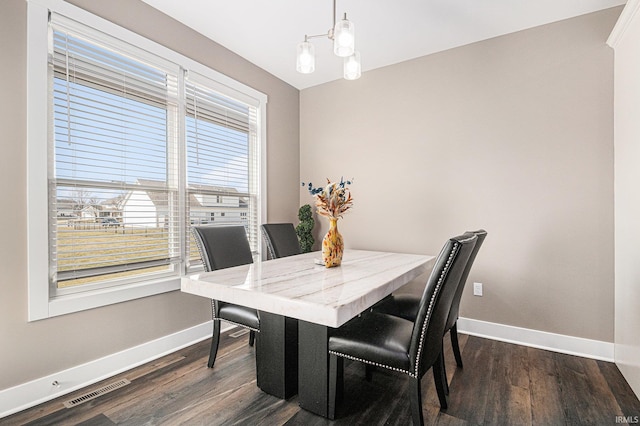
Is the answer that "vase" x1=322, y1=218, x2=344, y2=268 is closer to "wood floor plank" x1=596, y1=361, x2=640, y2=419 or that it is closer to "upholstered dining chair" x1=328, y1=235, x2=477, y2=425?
"upholstered dining chair" x1=328, y1=235, x2=477, y2=425

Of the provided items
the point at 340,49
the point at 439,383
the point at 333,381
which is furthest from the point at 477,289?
the point at 340,49

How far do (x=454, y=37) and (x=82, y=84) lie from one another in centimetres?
305

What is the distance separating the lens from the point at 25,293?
6.19 feet

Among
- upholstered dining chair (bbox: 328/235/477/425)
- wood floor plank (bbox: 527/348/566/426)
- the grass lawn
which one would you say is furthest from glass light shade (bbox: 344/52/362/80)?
wood floor plank (bbox: 527/348/566/426)

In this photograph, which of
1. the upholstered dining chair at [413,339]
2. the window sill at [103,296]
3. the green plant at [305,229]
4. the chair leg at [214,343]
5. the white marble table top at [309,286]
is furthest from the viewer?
the green plant at [305,229]

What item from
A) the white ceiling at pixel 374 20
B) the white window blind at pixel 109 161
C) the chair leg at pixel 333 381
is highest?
the white ceiling at pixel 374 20

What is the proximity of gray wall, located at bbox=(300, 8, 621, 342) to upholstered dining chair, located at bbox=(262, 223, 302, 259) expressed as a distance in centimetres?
83

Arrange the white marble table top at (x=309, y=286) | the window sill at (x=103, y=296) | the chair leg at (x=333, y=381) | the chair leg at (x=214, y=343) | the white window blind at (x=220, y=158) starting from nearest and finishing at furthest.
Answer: the white marble table top at (x=309, y=286) < the chair leg at (x=333, y=381) < the window sill at (x=103, y=296) < the chair leg at (x=214, y=343) < the white window blind at (x=220, y=158)

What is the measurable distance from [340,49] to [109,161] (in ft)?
5.87

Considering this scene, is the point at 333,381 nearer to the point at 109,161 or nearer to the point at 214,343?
the point at 214,343

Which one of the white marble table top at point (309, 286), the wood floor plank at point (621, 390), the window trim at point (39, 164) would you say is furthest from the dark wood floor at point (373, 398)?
the white marble table top at point (309, 286)

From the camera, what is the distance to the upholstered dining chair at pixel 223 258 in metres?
2.16

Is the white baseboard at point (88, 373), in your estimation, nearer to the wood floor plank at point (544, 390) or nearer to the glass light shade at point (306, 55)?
the glass light shade at point (306, 55)

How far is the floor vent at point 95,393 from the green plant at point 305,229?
86.1 inches
